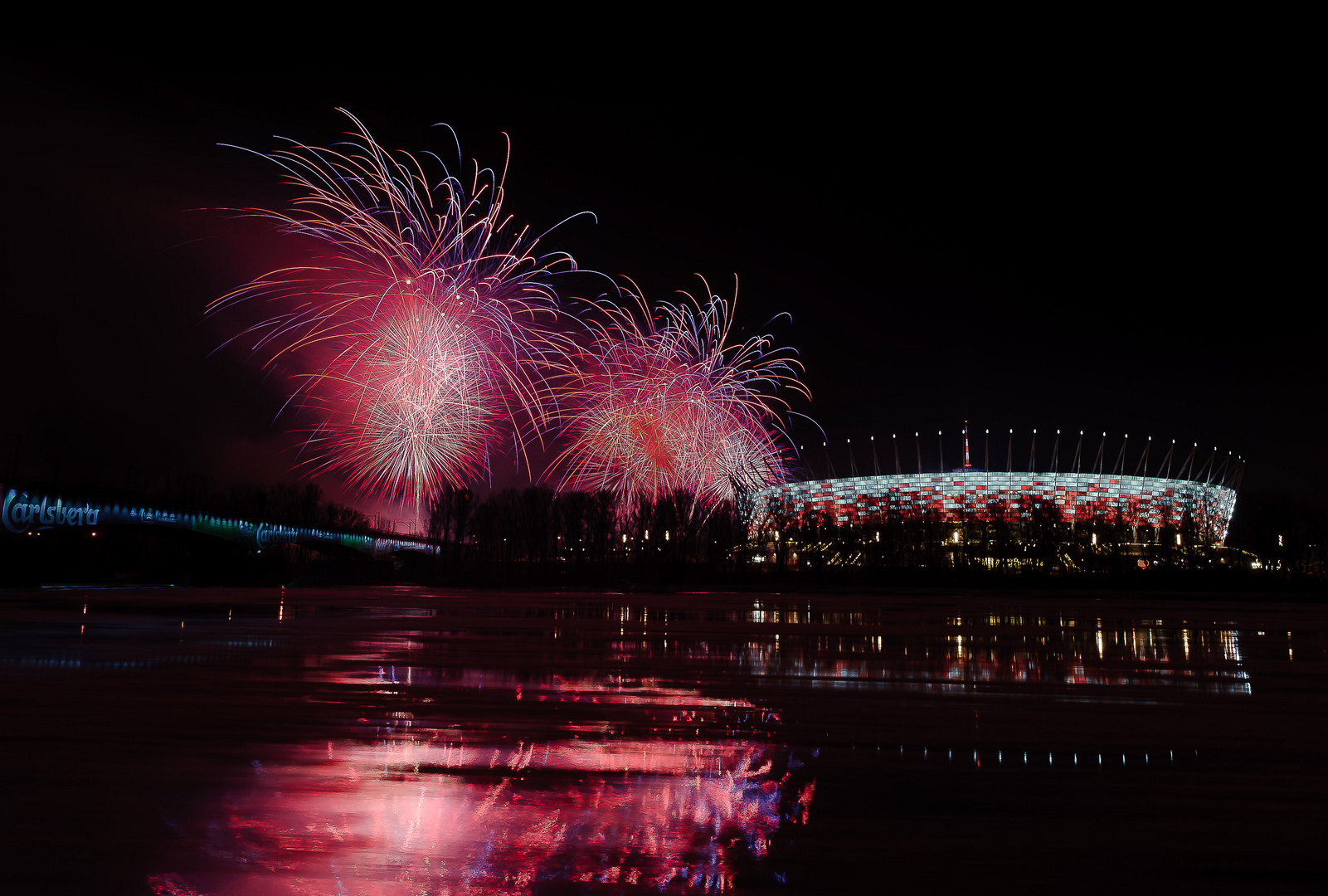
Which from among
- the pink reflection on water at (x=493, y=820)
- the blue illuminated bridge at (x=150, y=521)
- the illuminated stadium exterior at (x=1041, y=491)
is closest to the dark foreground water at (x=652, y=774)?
the pink reflection on water at (x=493, y=820)

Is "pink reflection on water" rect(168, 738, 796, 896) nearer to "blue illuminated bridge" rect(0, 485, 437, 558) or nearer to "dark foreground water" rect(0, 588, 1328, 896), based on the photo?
"dark foreground water" rect(0, 588, 1328, 896)

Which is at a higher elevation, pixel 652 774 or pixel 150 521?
pixel 150 521

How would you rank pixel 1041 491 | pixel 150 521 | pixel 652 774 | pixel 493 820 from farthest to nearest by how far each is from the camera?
1. pixel 1041 491
2. pixel 150 521
3. pixel 652 774
4. pixel 493 820

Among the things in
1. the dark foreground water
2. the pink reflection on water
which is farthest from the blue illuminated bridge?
the pink reflection on water

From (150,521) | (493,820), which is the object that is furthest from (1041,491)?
(493,820)

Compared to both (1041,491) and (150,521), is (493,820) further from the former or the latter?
(1041,491)

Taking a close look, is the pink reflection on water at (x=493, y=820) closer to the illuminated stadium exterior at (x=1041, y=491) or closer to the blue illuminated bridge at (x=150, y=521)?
the blue illuminated bridge at (x=150, y=521)

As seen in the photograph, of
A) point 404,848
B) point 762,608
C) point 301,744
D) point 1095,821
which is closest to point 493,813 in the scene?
point 404,848
